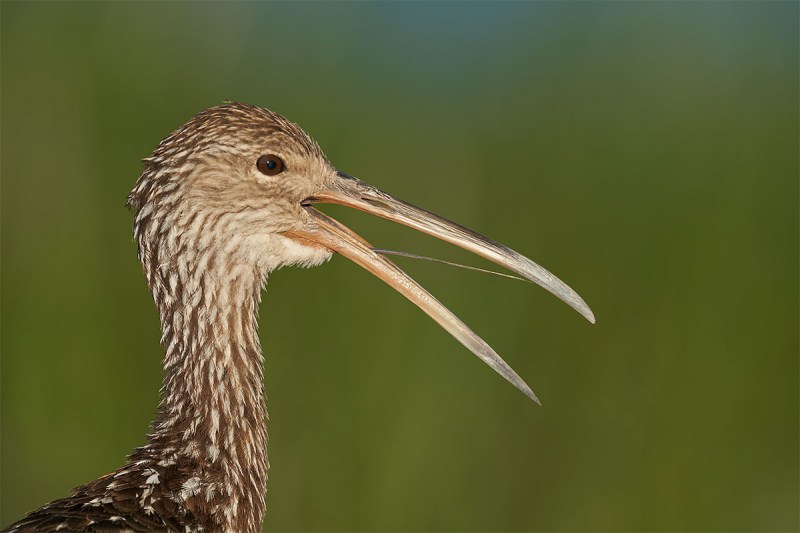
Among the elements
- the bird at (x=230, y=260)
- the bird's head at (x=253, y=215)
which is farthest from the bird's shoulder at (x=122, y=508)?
the bird's head at (x=253, y=215)

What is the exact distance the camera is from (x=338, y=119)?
29.7 feet

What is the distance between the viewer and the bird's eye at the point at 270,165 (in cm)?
385

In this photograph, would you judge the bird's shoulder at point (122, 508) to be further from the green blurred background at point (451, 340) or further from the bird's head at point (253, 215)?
the green blurred background at point (451, 340)

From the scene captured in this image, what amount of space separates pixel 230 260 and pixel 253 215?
0.18m

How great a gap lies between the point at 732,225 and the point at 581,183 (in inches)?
48.3

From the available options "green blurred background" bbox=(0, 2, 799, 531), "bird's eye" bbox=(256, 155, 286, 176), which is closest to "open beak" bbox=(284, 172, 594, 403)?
"bird's eye" bbox=(256, 155, 286, 176)

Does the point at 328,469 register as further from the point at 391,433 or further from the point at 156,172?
the point at 156,172

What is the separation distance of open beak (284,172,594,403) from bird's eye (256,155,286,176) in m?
0.17

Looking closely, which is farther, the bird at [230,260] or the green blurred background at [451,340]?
the green blurred background at [451,340]

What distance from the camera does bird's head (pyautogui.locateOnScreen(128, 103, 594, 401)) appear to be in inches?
149

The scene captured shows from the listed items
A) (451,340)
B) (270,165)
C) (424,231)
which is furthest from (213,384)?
(451,340)

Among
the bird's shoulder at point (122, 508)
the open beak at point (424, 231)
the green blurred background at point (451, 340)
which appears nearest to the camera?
the bird's shoulder at point (122, 508)

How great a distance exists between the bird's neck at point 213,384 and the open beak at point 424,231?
0.32 meters

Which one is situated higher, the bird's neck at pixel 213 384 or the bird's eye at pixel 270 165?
the bird's eye at pixel 270 165
